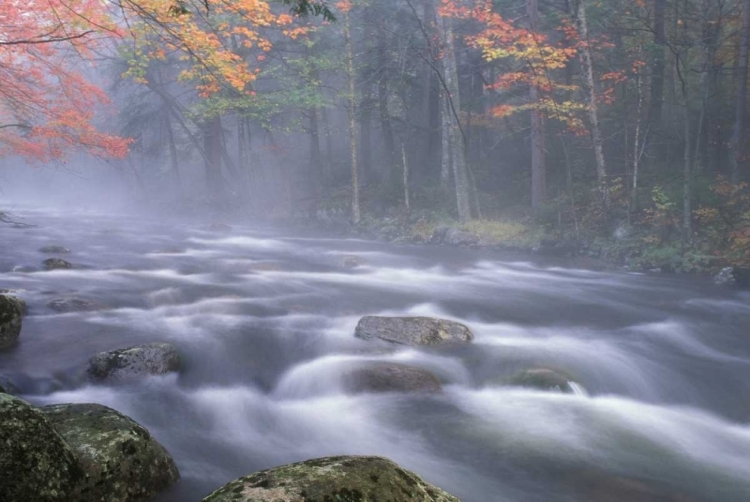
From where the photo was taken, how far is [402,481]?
10.5 ft

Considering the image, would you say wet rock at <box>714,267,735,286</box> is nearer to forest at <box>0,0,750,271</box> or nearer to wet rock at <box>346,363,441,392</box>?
forest at <box>0,0,750,271</box>

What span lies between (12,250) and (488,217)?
54.0 feet

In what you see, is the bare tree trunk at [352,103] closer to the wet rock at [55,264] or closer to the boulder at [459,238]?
the boulder at [459,238]

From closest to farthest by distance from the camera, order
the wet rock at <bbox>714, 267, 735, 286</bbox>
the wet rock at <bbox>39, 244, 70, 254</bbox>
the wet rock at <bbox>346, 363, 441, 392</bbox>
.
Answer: the wet rock at <bbox>346, 363, 441, 392</bbox> < the wet rock at <bbox>714, 267, 735, 286</bbox> < the wet rock at <bbox>39, 244, 70, 254</bbox>

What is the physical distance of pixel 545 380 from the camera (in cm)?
771

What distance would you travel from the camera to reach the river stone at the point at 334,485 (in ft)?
9.39

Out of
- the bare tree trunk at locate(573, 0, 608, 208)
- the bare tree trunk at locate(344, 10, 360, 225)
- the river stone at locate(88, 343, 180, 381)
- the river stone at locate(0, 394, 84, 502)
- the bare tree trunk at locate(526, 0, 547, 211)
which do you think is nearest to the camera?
the river stone at locate(0, 394, 84, 502)

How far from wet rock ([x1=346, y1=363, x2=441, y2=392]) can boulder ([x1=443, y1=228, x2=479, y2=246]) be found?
41.8ft

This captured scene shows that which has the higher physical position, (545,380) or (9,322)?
(9,322)

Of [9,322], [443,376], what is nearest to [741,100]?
[443,376]

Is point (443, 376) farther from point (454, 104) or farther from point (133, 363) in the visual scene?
point (454, 104)

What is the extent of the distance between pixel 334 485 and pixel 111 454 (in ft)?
7.59

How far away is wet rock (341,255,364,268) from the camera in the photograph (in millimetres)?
16672

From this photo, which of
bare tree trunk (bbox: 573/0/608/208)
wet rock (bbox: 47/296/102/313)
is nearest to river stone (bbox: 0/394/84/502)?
wet rock (bbox: 47/296/102/313)
